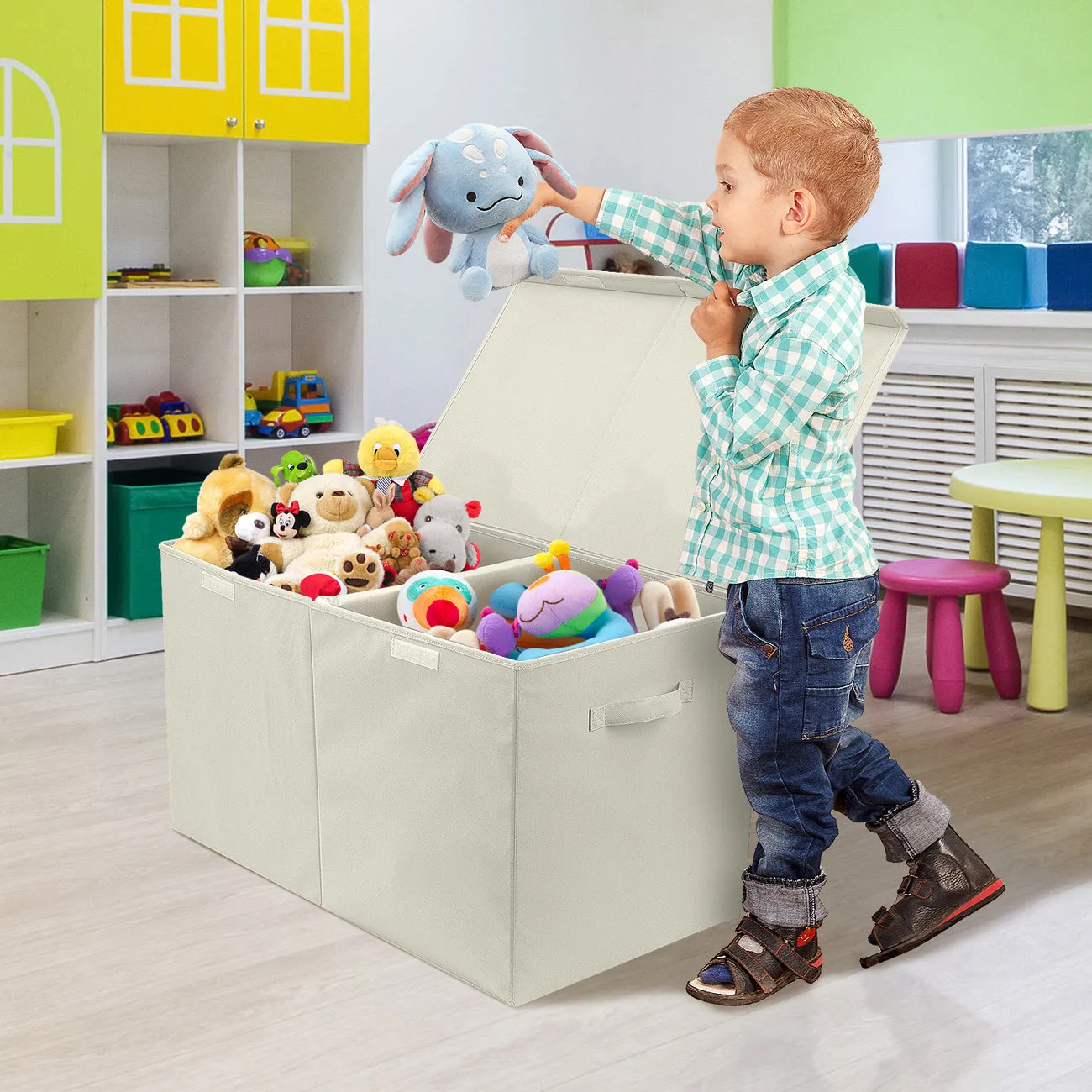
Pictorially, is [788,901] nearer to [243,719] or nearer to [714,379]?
[714,379]

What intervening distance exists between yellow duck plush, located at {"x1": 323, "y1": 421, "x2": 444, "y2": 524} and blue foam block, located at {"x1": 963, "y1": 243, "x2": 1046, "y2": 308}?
6.58ft

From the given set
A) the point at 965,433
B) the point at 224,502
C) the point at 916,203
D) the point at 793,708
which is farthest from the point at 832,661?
the point at 916,203

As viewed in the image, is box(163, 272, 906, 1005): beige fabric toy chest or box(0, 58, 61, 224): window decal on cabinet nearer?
box(163, 272, 906, 1005): beige fabric toy chest

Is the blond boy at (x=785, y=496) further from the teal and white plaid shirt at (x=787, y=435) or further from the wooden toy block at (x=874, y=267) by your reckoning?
the wooden toy block at (x=874, y=267)

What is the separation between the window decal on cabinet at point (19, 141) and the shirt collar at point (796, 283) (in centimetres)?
191

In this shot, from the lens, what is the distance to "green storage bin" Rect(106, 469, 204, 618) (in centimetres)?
331

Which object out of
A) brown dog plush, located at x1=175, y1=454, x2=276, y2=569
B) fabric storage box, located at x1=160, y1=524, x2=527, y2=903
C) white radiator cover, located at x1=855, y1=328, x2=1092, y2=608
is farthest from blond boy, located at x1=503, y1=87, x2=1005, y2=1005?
white radiator cover, located at x1=855, y1=328, x2=1092, y2=608

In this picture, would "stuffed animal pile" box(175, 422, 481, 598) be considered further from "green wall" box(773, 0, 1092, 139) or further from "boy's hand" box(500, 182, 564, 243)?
"green wall" box(773, 0, 1092, 139)

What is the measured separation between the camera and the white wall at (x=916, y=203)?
434 cm

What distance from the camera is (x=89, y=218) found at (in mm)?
3127

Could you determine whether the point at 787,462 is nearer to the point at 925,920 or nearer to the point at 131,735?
the point at 925,920

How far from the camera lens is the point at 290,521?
2.22 meters

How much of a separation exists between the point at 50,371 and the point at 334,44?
99 cm

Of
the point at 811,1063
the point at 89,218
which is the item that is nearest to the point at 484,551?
the point at 811,1063
